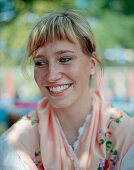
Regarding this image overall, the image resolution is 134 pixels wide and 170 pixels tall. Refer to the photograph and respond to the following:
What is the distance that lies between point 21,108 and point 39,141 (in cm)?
489

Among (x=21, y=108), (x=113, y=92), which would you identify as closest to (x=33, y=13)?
(x=21, y=108)

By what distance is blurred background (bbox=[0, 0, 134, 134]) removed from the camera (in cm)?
690

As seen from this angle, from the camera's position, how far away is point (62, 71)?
1.45 meters

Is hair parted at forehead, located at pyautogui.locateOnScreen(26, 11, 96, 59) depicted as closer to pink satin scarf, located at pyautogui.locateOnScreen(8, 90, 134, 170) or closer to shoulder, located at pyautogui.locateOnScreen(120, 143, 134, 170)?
pink satin scarf, located at pyautogui.locateOnScreen(8, 90, 134, 170)

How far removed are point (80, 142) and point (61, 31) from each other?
735 millimetres

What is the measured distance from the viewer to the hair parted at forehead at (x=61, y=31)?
4.74 feet

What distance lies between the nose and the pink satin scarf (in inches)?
13.7

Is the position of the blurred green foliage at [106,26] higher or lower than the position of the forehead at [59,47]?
lower

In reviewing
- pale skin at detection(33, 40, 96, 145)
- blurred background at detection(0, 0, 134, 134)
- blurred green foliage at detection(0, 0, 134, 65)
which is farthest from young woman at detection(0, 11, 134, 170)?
blurred green foliage at detection(0, 0, 134, 65)

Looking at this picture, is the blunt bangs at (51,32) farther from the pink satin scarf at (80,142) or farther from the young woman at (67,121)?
the pink satin scarf at (80,142)

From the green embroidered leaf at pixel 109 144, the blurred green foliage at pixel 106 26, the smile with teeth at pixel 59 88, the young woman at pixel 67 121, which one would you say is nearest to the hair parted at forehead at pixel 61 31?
the young woman at pixel 67 121

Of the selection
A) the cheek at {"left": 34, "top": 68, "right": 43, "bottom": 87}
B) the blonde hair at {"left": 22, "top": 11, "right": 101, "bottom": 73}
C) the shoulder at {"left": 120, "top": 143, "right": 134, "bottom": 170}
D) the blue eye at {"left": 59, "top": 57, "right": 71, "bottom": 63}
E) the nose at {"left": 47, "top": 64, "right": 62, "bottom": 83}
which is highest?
the blonde hair at {"left": 22, "top": 11, "right": 101, "bottom": 73}

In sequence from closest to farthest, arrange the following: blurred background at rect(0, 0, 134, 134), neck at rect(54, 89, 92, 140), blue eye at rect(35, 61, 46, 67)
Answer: blue eye at rect(35, 61, 46, 67), neck at rect(54, 89, 92, 140), blurred background at rect(0, 0, 134, 134)

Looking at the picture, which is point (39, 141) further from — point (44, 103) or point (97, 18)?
point (97, 18)
